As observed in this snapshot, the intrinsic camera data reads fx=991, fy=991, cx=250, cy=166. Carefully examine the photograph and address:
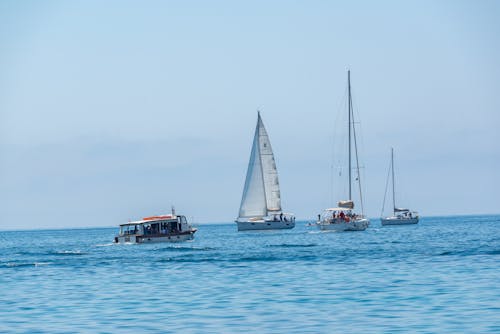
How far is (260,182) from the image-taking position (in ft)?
509

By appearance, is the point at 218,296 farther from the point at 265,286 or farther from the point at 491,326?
the point at 491,326

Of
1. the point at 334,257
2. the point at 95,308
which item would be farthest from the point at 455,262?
the point at 95,308

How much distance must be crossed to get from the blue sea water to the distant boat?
34668 millimetres

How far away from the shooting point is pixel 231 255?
81.8m

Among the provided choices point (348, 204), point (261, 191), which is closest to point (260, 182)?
point (261, 191)

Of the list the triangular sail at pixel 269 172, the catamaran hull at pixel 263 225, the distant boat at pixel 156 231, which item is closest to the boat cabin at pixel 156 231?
the distant boat at pixel 156 231

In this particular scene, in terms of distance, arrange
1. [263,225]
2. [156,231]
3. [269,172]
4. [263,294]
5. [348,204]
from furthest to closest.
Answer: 1. [263,225]
2. [269,172]
3. [348,204]
4. [156,231]
5. [263,294]

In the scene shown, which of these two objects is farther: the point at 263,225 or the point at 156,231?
the point at 263,225

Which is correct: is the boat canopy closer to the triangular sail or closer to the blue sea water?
the triangular sail

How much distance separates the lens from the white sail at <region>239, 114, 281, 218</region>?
498ft

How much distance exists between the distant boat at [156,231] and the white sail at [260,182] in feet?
131

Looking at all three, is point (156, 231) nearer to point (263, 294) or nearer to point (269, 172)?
point (269, 172)

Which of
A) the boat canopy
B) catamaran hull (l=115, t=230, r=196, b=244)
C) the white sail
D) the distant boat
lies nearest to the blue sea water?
catamaran hull (l=115, t=230, r=196, b=244)

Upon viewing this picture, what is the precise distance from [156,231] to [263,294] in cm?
6661
